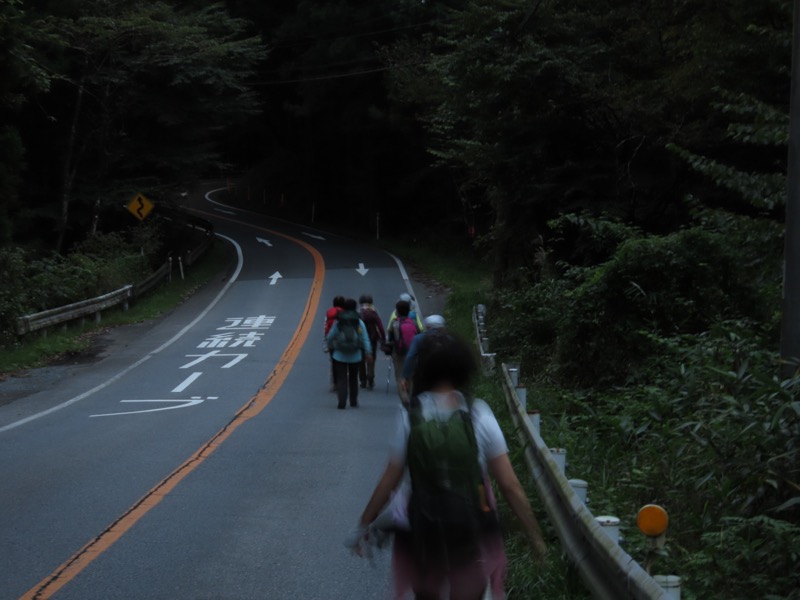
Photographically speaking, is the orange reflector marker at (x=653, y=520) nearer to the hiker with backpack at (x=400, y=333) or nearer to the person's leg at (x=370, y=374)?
the hiker with backpack at (x=400, y=333)

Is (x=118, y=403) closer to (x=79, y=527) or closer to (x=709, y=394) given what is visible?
(x=79, y=527)

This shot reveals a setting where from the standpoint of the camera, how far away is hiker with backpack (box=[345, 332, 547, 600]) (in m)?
3.91

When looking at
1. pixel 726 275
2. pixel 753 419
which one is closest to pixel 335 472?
pixel 753 419

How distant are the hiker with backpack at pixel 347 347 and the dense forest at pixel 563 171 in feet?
9.56

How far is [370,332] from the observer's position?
1719 cm

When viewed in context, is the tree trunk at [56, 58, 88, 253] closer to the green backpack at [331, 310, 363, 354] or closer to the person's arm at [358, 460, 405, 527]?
the green backpack at [331, 310, 363, 354]

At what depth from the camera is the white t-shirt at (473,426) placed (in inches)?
160

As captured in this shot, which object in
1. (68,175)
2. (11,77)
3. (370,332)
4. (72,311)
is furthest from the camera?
(68,175)

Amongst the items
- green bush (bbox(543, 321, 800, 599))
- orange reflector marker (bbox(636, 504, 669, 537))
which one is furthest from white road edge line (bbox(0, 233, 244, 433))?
orange reflector marker (bbox(636, 504, 669, 537))

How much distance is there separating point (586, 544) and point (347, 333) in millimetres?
9624

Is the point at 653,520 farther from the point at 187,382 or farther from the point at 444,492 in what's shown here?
the point at 187,382

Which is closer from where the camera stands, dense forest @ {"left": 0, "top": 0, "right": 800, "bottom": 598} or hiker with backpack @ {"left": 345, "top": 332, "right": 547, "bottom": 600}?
hiker with backpack @ {"left": 345, "top": 332, "right": 547, "bottom": 600}

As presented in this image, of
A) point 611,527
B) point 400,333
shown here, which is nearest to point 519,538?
point 611,527

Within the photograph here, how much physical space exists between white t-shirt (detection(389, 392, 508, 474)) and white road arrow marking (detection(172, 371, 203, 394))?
13.0 m
